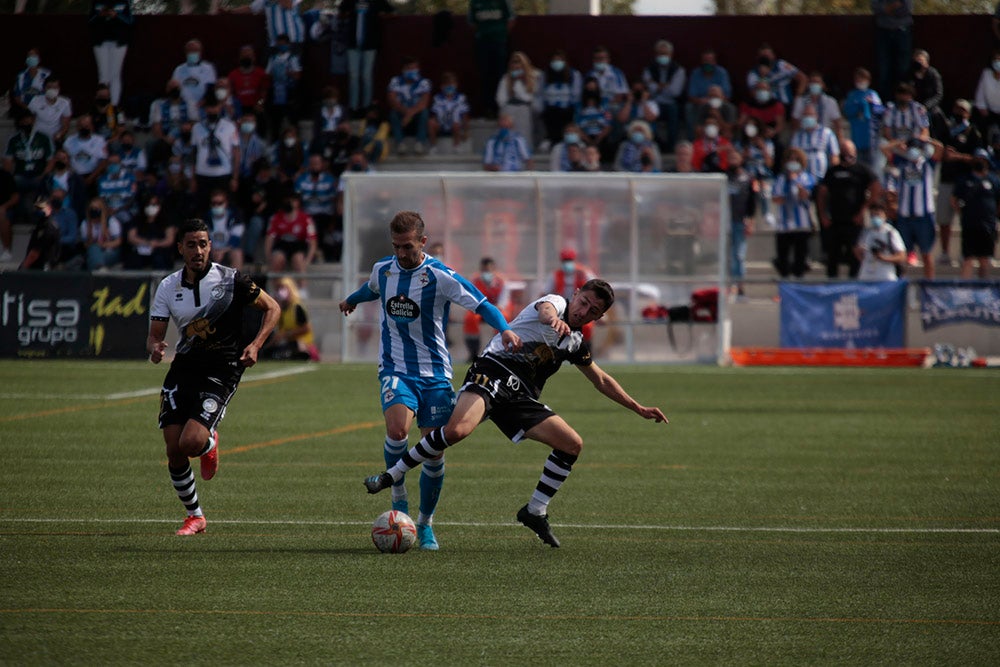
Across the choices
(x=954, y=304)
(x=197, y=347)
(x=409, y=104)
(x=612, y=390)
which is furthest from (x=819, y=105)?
(x=197, y=347)

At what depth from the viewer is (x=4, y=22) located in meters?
33.5

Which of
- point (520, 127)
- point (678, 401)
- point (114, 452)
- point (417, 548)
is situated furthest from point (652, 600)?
A: point (520, 127)

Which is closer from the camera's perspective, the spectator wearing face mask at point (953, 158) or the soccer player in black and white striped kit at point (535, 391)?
the soccer player in black and white striped kit at point (535, 391)

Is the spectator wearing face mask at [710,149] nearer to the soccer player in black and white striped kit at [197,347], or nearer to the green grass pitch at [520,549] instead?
the green grass pitch at [520,549]

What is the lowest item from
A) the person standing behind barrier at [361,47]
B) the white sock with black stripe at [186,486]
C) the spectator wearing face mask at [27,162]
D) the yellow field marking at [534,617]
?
the yellow field marking at [534,617]

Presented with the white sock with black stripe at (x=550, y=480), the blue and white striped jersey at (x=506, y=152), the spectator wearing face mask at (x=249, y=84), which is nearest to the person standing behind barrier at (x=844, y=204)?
the blue and white striped jersey at (x=506, y=152)

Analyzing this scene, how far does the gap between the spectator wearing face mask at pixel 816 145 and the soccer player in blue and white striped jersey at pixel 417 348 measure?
1831cm

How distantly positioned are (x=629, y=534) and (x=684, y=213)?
16.2m

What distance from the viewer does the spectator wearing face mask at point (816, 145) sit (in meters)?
26.5

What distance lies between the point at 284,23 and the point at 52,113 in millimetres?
4887

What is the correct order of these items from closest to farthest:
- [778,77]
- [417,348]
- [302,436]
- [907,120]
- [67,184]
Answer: [417,348], [302,436], [907,120], [67,184], [778,77]

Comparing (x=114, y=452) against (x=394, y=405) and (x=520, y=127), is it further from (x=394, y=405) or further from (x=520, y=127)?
(x=520, y=127)

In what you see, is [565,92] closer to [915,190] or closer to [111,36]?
[915,190]

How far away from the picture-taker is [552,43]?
31.9m
